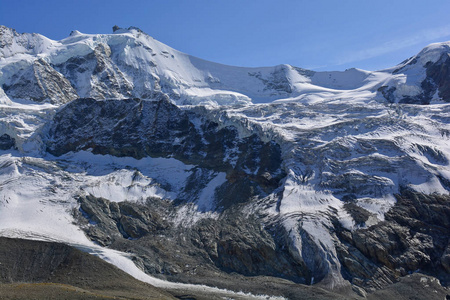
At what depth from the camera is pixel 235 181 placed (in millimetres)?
79812

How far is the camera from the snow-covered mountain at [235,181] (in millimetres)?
59812

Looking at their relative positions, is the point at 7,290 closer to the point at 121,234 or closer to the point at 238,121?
the point at 121,234

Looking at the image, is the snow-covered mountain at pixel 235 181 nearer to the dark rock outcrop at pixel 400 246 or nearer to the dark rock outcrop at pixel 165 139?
the dark rock outcrop at pixel 400 246

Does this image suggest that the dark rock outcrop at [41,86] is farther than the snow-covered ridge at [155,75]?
No

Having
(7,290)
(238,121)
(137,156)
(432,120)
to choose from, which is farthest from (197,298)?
(432,120)

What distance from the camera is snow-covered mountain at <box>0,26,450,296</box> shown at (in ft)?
196

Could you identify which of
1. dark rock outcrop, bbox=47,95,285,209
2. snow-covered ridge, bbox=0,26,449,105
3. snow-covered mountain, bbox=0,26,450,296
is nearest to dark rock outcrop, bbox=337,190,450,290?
Result: snow-covered mountain, bbox=0,26,450,296

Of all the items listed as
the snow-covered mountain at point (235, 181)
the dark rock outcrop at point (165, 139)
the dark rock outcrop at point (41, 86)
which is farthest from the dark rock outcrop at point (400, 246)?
the dark rock outcrop at point (41, 86)

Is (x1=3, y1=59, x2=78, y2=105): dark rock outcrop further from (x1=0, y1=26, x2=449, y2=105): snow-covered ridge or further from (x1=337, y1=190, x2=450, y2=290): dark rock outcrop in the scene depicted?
(x1=337, y1=190, x2=450, y2=290): dark rock outcrop

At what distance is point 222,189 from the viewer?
78.7 meters

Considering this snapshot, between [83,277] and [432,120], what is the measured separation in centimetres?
8311

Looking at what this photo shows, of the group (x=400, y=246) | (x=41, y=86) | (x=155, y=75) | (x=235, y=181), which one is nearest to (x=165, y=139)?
(x=235, y=181)

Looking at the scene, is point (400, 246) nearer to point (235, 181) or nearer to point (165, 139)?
point (235, 181)

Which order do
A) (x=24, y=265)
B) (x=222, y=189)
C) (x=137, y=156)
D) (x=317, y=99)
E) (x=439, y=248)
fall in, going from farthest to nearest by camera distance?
(x=317, y=99) → (x=137, y=156) → (x=222, y=189) → (x=439, y=248) → (x=24, y=265)
